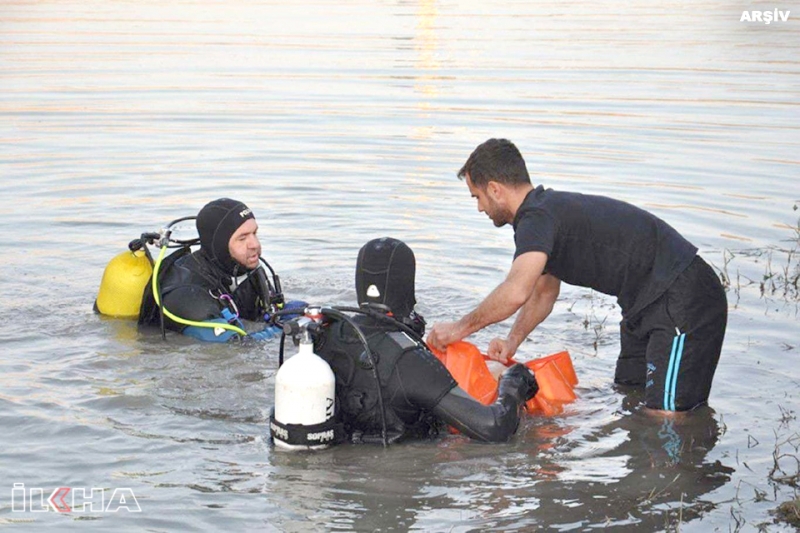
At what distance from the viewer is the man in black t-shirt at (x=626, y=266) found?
19.2ft

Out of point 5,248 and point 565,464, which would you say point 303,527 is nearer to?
point 565,464

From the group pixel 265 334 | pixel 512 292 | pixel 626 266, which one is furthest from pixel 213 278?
pixel 626 266

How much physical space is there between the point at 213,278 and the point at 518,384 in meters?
2.62

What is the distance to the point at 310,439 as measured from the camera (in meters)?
5.46

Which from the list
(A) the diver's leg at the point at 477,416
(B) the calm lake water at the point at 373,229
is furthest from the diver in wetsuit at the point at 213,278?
(A) the diver's leg at the point at 477,416

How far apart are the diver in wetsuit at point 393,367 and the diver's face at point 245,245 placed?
6.53ft

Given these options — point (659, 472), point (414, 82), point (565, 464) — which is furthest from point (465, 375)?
point (414, 82)

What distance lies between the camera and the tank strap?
Answer: 5441 mm

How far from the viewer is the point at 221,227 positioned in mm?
7516

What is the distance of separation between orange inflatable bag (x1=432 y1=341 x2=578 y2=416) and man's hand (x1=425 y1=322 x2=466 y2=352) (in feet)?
0.15

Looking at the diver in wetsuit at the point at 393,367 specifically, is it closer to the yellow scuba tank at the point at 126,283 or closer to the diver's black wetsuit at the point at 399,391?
the diver's black wetsuit at the point at 399,391

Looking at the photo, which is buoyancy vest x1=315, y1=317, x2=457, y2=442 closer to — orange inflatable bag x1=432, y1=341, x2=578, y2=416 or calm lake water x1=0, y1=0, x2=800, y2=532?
calm lake water x1=0, y1=0, x2=800, y2=532

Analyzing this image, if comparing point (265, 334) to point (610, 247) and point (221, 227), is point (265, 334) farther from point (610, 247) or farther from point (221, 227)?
point (610, 247)

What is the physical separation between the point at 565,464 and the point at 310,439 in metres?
1.28
